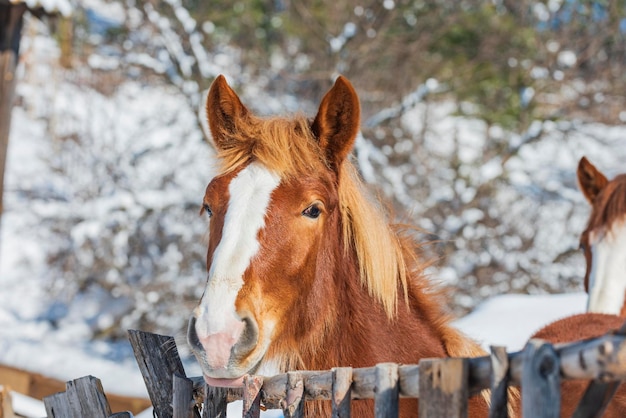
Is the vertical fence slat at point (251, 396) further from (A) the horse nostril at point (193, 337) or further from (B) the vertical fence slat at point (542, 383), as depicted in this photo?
(B) the vertical fence slat at point (542, 383)

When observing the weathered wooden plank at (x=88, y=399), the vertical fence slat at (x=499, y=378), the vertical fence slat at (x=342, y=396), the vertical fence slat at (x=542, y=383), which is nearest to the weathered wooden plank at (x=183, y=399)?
the weathered wooden plank at (x=88, y=399)

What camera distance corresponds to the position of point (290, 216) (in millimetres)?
2248

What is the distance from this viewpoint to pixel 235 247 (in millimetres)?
2113

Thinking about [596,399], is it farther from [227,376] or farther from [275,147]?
[275,147]

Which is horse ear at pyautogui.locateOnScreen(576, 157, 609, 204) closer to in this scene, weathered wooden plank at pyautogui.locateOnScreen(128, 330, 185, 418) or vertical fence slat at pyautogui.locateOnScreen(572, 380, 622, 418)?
weathered wooden plank at pyautogui.locateOnScreen(128, 330, 185, 418)

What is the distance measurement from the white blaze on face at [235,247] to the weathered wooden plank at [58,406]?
1.15 m

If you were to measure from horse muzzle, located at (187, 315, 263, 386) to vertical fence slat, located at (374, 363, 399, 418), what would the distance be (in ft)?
1.30

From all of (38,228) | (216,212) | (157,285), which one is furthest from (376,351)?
(38,228)

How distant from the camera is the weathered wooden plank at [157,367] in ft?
8.53

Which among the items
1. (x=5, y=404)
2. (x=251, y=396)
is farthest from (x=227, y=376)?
(x=5, y=404)

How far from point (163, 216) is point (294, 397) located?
8.51m

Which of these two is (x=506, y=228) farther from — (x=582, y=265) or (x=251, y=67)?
(x=251, y=67)

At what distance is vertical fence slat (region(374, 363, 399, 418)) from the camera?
1.83 metres

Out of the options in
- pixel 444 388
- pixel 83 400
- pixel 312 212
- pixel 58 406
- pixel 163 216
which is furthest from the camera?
pixel 163 216
